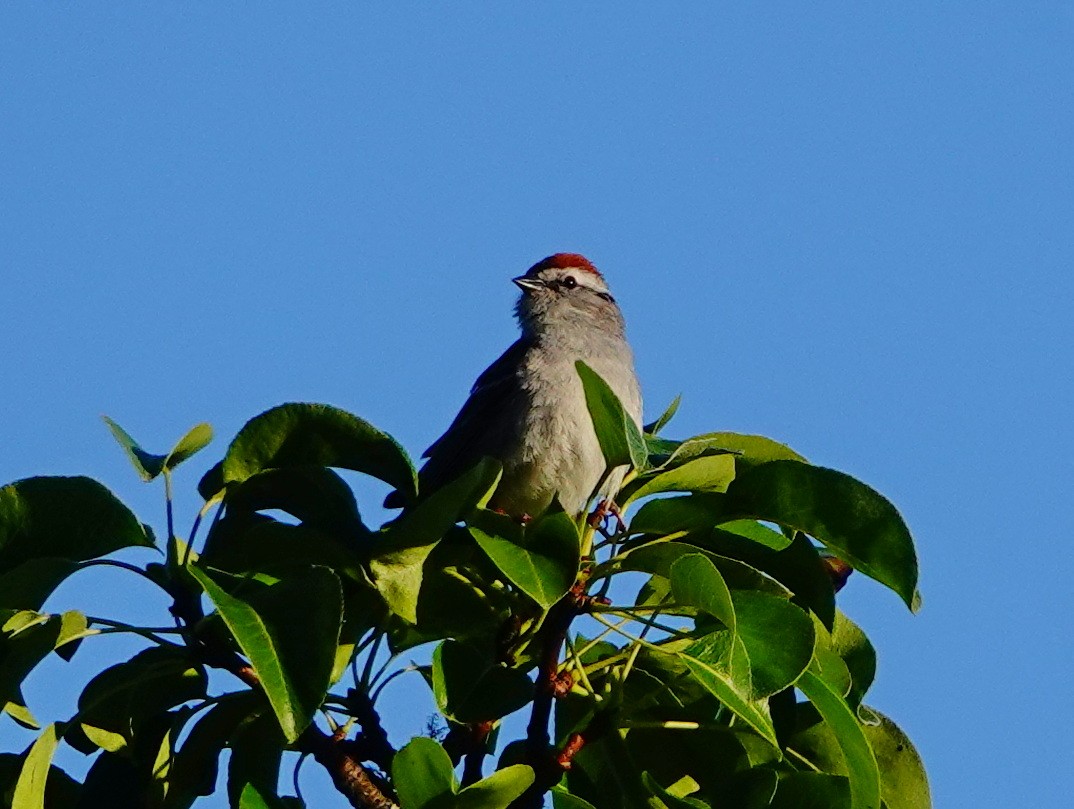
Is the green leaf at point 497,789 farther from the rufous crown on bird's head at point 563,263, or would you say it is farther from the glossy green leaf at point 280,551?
the rufous crown on bird's head at point 563,263

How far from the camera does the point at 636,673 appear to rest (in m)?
3.72

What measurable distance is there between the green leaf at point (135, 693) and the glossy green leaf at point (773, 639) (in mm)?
1275

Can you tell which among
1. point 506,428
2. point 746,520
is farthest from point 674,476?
point 506,428

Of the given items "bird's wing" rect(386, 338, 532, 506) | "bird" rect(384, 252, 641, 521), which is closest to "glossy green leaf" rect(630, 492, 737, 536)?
"bird" rect(384, 252, 641, 521)

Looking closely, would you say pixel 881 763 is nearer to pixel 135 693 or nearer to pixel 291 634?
pixel 291 634

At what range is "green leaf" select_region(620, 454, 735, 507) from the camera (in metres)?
3.60

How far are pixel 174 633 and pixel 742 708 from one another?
1.29 m

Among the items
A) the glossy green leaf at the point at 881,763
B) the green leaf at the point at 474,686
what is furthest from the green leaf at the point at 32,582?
the glossy green leaf at the point at 881,763

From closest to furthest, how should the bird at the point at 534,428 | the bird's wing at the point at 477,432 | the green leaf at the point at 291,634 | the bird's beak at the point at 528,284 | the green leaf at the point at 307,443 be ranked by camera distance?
the green leaf at the point at 291,634
the green leaf at the point at 307,443
the bird at the point at 534,428
the bird's wing at the point at 477,432
the bird's beak at the point at 528,284

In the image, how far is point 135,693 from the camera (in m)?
3.51

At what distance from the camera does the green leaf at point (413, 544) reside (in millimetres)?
3355

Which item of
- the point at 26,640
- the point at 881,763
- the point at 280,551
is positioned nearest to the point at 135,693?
the point at 26,640

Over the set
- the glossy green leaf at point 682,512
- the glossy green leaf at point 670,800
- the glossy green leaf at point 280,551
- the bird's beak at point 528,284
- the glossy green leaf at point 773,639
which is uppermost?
the bird's beak at point 528,284

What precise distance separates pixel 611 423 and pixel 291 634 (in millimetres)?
939
